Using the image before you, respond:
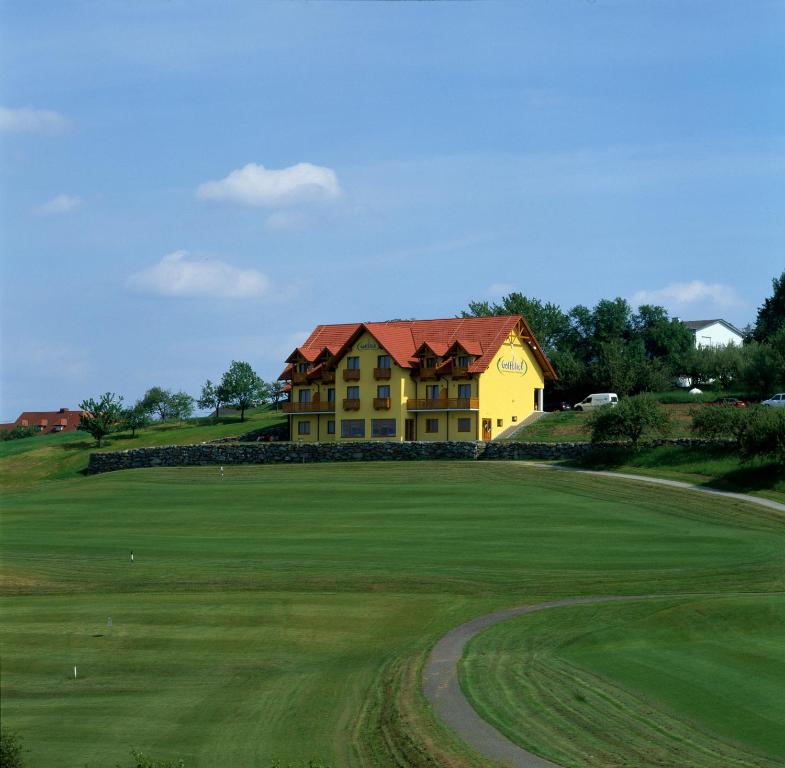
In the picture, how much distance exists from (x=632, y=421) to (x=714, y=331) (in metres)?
91.3

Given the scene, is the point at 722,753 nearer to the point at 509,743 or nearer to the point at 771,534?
the point at 509,743

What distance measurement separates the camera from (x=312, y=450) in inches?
3314

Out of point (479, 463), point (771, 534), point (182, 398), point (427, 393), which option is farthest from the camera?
point (182, 398)

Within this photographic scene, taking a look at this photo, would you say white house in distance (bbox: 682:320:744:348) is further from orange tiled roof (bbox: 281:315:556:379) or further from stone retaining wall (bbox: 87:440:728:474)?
stone retaining wall (bbox: 87:440:728:474)

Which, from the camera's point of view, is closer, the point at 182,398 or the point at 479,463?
the point at 479,463

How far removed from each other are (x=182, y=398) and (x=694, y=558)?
94669mm

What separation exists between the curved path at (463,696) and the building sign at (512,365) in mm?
53174

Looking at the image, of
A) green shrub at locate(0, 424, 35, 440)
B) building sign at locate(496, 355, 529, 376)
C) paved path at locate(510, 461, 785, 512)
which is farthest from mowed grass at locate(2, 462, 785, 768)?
green shrub at locate(0, 424, 35, 440)

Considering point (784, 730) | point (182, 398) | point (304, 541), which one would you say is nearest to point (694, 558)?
point (304, 541)

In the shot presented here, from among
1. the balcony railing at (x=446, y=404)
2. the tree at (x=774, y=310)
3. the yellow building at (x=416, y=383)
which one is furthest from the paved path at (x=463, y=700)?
the tree at (x=774, y=310)

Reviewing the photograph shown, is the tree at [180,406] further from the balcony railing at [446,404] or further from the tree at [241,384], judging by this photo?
the balcony railing at [446,404]

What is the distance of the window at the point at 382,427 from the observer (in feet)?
296

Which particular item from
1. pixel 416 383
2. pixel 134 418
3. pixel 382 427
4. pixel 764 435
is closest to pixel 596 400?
pixel 416 383

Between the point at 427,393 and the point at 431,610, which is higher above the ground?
the point at 427,393
